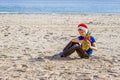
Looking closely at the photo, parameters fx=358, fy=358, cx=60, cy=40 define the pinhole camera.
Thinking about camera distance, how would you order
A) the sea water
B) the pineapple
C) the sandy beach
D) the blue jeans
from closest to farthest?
the sandy beach, the pineapple, the blue jeans, the sea water

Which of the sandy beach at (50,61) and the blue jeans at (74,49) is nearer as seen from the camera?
the sandy beach at (50,61)

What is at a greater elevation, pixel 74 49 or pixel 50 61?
pixel 74 49

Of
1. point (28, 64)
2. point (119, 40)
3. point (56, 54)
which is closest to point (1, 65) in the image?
point (28, 64)

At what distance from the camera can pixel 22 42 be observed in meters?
11.7

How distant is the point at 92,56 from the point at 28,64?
1.93 m

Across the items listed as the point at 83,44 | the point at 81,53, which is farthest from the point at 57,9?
the point at 83,44

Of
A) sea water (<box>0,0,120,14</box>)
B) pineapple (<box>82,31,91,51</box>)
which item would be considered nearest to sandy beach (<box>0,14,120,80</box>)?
pineapple (<box>82,31,91,51</box>)

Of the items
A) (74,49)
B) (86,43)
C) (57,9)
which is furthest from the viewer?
(57,9)

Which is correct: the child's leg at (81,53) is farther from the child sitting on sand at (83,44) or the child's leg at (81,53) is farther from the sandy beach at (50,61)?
the sandy beach at (50,61)

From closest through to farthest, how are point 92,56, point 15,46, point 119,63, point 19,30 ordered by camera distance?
point 119,63 < point 92,56 < point 15,46 < point 19,30

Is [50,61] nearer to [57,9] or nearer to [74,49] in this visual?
[74,49]

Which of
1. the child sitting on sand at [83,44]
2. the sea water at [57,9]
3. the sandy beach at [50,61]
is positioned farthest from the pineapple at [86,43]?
the sea water at [57,9]

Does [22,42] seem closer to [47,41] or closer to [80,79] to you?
[47,41]

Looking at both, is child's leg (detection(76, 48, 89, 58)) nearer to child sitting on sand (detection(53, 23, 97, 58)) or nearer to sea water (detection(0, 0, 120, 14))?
child sitting on sand (detection(53, 23, 97, 58))
